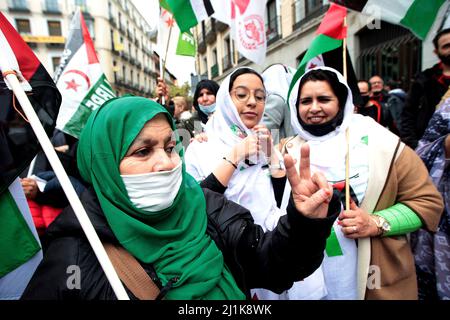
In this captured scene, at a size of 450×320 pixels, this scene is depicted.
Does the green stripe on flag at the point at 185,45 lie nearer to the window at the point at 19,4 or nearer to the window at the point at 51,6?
the window at the point at 19,4

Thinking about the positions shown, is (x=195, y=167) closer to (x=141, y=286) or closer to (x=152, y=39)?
(x=141, y=286)

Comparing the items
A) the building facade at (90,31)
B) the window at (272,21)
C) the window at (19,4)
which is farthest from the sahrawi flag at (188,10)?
the window at (19,4)

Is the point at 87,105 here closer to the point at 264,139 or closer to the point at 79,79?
the point at 79,79

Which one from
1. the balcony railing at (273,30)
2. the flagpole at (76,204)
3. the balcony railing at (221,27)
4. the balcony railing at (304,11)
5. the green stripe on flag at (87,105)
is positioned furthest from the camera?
the balcony railing at (221,27)

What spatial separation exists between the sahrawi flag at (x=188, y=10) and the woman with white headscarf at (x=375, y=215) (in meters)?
1.89

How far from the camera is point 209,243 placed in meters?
1.06

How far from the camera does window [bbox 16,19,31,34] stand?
71.0 ft

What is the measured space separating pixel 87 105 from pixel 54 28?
90.6 feet

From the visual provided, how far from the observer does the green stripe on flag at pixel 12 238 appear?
1.06 meters

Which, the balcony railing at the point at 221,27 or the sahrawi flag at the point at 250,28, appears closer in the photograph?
the sahrawi flag at the point at 250,28

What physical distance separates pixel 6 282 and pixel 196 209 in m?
0.76

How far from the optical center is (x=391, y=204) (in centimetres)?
147

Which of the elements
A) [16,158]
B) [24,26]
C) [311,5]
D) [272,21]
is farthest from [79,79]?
[24,26]

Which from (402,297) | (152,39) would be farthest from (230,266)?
(152,39)
